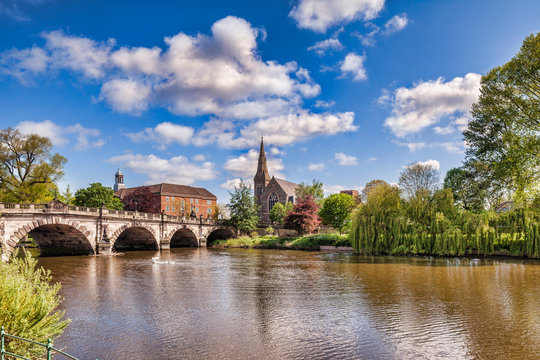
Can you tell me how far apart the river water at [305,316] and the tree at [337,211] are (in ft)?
115

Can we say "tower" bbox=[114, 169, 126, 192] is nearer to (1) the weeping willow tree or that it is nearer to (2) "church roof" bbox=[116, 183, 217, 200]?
(2) "church roof" bbox=[116, 183, 217, 200]

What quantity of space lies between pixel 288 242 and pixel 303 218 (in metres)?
5.05

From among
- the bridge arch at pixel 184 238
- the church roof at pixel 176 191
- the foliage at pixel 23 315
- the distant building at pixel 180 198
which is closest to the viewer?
the foliage at pixel 23 315

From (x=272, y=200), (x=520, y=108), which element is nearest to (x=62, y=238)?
(x=520, y=108)

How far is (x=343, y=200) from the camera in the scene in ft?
192

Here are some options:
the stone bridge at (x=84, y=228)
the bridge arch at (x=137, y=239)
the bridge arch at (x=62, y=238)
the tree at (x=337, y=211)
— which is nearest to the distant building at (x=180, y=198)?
the bridge arch at (x=137, y=239)

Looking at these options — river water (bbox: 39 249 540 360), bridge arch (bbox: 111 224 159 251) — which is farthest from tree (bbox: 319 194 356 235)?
river water (bbox: 39 249 540 360)

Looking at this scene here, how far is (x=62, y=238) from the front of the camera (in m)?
36.5

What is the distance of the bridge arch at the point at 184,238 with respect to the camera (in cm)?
5458

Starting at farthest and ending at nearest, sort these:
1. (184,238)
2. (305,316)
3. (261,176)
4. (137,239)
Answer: (261,176) < (184,238) < (137,239) < (305,316)

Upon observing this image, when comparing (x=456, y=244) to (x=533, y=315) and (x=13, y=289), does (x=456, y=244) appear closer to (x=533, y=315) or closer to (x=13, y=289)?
(x=533, y=315)

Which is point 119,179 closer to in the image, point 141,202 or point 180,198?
point 180,198

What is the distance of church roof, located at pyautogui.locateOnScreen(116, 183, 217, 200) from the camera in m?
91.6

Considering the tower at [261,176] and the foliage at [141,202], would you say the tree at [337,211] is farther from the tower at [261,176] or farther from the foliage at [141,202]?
the tower at [261,176]
